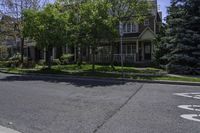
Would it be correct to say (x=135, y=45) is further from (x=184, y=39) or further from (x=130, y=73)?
(x=130, y=73)

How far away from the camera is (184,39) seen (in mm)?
26000

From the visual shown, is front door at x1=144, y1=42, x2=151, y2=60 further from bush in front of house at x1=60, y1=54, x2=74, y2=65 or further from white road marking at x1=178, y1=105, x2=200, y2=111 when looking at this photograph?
white road marking at x1=178, y1=105, x2=200, y2=111

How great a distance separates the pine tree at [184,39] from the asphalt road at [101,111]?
1071cm

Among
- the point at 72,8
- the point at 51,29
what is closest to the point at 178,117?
the point at 51,29

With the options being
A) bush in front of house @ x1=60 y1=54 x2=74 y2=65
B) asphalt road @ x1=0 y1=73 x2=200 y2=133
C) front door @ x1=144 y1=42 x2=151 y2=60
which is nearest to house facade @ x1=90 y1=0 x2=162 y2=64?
front door @ x1=144 y1=42 x2=151 y2=60

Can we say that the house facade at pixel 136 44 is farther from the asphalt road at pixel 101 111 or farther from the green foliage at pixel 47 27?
the asphalt road at pixel 101 111

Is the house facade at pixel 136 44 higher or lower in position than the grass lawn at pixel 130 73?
higher

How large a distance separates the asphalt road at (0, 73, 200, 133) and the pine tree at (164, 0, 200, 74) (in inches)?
422

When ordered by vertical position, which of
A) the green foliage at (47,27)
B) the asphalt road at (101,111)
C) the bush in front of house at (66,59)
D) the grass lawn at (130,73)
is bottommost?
the asphalt road at (101,111)

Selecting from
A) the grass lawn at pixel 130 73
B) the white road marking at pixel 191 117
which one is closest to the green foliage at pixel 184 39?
the grass lawn at pixel 130 73

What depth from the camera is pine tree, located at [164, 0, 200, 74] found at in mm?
25859

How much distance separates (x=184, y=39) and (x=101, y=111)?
16.5 metres

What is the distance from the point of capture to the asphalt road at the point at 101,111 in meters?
8.98

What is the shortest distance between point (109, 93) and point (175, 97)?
2.90m
